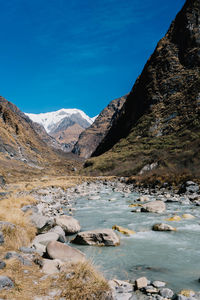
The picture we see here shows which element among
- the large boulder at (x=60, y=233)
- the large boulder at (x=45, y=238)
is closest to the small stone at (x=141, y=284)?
the large boulder at (x=45, y=238)

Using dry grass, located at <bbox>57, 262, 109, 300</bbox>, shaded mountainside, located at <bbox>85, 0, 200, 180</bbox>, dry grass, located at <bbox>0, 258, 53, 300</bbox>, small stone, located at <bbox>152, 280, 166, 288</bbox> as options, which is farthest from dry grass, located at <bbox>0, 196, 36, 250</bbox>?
shaded mountainside, located at <bbox>85, 0, 200, 180</bbox>

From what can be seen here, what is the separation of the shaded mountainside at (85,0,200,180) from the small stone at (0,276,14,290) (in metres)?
41.5

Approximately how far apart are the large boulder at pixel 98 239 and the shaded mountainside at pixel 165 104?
36541mm

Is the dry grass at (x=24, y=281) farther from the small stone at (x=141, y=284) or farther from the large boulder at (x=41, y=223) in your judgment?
the large boulder at (x=41, y=223)

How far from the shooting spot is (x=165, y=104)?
88.2 m

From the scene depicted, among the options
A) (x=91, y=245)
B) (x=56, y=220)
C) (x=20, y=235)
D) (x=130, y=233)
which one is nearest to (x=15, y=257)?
(x=20, y=235)

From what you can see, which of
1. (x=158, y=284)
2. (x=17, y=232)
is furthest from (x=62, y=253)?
(x=158, y=284)

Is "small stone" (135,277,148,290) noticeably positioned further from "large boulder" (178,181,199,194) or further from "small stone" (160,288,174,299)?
"large boulder" (178,181,199,194)

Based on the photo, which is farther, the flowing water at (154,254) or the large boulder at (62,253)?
the large boulder at (62,253)

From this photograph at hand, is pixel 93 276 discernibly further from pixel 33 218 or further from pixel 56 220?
pixel 56 220

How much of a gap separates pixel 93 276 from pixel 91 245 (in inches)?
164

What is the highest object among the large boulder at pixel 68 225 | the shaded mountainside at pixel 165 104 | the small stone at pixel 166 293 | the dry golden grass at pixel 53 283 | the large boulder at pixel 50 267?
the shaded mountainside at pixel 165 104

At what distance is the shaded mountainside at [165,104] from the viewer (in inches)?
2633

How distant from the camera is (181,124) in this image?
70875mm
